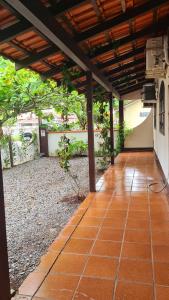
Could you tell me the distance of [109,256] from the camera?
8.11 ft

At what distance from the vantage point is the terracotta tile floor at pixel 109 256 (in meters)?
1.98

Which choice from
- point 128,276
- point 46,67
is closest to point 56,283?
point 128,276

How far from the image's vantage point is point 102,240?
111 inches

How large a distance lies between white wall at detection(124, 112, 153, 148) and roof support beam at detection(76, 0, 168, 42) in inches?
284

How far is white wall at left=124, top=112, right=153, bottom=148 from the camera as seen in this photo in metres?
10.2

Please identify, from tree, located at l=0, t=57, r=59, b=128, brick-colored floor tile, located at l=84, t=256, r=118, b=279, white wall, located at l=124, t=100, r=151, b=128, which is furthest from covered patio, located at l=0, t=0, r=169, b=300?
white wall, located at l=124, t=100, r=151, b=128

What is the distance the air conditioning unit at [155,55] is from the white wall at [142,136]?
5826mm

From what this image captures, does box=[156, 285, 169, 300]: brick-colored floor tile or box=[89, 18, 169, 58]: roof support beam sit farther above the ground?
box=[89, 18, 169, 58]: roof support beam

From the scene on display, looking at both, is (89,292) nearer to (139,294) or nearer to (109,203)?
(139,294)

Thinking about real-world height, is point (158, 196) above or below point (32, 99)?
below

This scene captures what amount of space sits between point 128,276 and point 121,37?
3412mm

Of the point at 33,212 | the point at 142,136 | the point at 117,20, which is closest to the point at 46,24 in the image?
the point at 117,20

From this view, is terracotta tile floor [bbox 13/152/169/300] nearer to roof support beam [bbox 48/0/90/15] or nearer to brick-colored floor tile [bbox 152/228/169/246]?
brick-colored floor tile [bbox 152/228/169/246]

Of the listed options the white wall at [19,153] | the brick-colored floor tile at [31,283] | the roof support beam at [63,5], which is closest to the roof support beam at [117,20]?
the roof support beam at [63,5]
